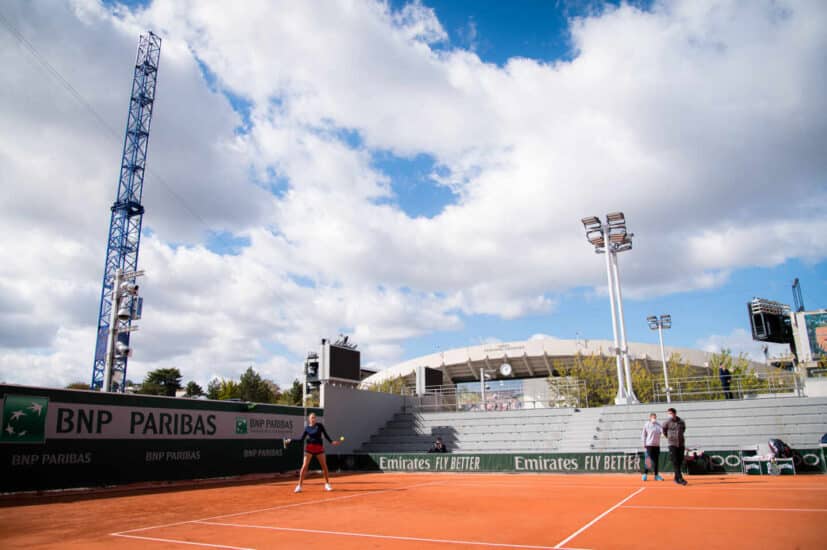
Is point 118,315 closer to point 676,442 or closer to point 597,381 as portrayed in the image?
point 676,442

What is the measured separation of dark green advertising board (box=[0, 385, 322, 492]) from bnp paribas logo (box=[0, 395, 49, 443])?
0.08 feet

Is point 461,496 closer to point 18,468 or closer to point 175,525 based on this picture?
point 175,525

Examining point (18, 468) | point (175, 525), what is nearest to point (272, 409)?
point (18, 468)

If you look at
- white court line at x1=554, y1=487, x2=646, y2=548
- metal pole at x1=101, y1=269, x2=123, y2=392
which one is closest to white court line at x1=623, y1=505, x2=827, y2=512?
Result: white court line at x1=554, y1=487, x2=646, y2=548

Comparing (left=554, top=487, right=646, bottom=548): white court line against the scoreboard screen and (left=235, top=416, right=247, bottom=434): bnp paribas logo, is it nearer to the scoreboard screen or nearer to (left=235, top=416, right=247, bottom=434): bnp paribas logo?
(left=235, top=416, right=247, bottom=434): bnp paribas logo

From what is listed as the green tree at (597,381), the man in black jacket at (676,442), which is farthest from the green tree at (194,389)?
the man in black jacket at (676,442)

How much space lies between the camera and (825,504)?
931cm

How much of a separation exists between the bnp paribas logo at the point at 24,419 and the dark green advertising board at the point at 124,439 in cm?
2

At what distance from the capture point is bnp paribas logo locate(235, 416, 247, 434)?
2172cm

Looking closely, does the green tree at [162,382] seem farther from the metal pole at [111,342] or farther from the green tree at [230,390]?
the metal pole at [111,342]

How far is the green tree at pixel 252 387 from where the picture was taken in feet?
207

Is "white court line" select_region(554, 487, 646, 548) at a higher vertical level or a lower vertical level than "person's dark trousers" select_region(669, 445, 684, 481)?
lower

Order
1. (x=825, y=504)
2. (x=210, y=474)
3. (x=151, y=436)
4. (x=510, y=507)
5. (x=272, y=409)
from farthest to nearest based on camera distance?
(x=272, y=409)
(x=210, y=474)
(x=151, y=436)
(x=510, y=507)
(x=825, y=504)

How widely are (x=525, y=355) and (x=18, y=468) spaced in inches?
2727
